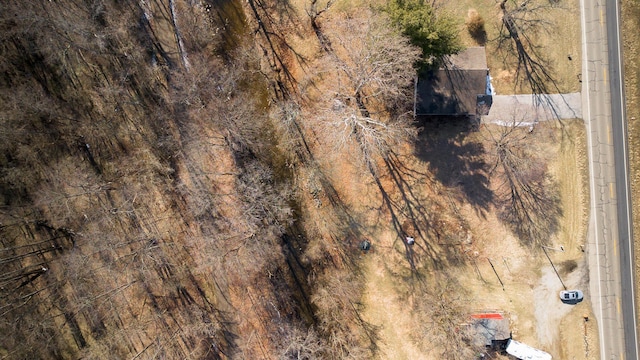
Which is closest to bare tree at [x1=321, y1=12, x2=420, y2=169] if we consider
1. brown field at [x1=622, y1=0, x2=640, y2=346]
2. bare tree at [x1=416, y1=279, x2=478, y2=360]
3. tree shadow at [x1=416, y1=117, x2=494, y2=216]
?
tree shadow at [x1=416, y1=117, x2=494, y2=216]

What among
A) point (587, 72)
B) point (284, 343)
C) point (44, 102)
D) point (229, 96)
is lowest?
point (284, 343)

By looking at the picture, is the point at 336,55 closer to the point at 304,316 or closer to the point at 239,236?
the point at 239,236

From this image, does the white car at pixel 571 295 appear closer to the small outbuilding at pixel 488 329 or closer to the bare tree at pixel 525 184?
the bare tree at pixel 525 184

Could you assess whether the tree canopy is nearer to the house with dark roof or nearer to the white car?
the house with dark roof

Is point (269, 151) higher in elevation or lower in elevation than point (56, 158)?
lower

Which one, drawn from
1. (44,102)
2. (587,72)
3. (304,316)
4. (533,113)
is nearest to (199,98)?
(44,102)

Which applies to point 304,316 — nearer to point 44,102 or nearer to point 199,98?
point 199,98
